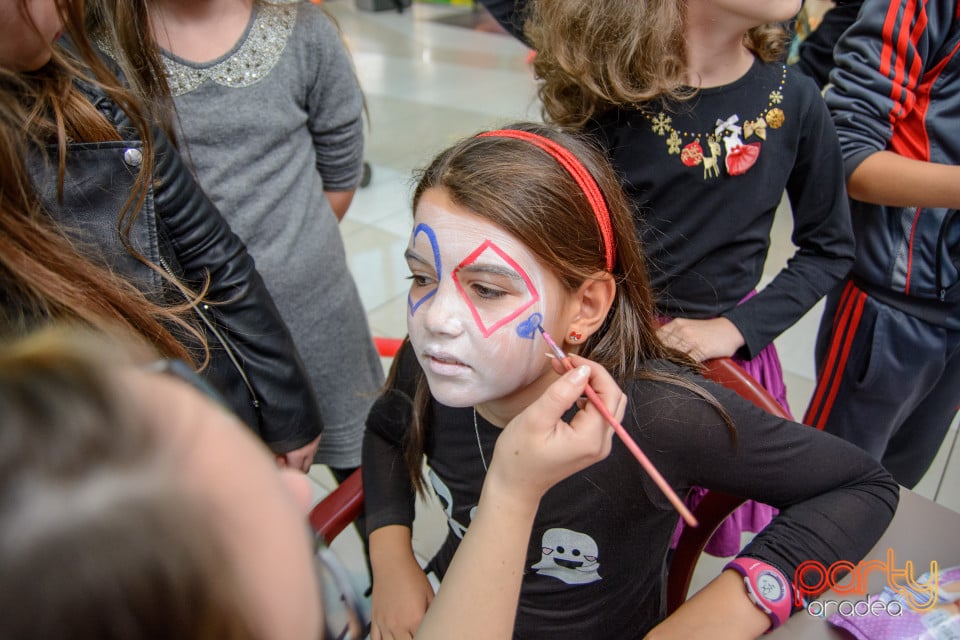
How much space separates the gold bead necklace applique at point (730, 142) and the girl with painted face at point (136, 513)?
0.85 m

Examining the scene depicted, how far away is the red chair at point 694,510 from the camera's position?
89cm

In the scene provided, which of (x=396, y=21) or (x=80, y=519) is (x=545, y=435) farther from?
(x=396, y=21)

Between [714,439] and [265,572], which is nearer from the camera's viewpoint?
[265,572]

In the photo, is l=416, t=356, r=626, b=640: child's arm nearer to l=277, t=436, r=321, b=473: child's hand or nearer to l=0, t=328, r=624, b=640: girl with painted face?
l=0, t=328, r=624, b=640: girl with painted face

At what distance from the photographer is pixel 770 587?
0.68 meters

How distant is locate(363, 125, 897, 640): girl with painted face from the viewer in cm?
74

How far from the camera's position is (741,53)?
104cm

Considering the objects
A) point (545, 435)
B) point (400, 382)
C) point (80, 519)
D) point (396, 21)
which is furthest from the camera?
point (396, 21)

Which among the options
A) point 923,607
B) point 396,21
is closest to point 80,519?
point 923,607

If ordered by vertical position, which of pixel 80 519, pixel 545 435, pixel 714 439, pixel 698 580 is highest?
pixel 80 519

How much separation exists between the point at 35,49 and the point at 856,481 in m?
1.07

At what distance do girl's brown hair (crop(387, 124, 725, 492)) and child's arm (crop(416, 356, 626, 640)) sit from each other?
0.22 meters

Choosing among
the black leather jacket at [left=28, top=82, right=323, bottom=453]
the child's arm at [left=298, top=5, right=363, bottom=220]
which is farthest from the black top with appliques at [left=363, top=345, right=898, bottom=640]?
the child's arm at [left=298, top=5, right=363, bottom=220]

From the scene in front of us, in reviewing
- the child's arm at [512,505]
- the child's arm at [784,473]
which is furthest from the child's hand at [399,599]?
the child's arm at [784,473]
